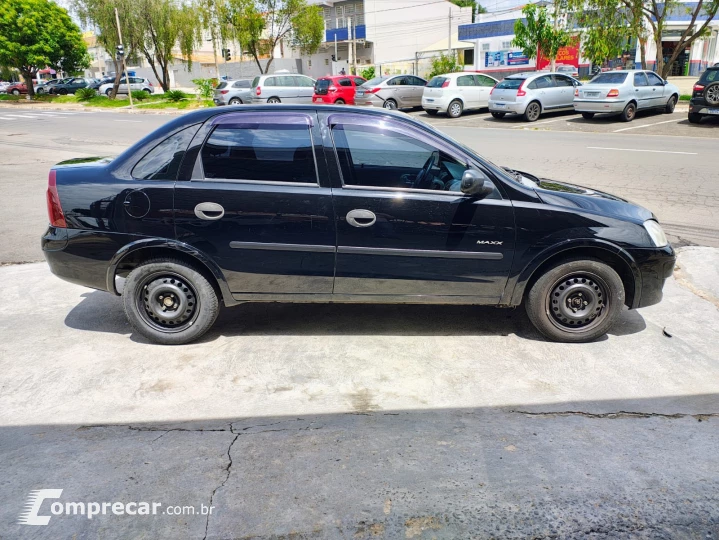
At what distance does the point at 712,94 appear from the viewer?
18312 millimetres

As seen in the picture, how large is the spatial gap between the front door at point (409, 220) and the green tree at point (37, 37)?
143ft

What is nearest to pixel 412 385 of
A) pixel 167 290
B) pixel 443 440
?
pixel 443 440

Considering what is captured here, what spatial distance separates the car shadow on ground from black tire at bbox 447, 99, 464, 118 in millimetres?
20112

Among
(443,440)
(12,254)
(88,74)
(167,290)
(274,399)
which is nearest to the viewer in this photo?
(443,440)

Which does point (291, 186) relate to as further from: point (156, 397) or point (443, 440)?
point (443, 440)

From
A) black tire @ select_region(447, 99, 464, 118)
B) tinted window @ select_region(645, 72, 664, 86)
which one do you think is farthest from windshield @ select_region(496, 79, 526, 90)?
tinted window @ select_region(645, 72, 664, 86)

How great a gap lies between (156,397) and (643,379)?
3100 millimetres

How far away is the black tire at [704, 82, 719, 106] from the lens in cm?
1820

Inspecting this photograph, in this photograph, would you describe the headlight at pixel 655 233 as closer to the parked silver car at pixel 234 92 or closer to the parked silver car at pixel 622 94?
the parked silver car at pixel 622 94

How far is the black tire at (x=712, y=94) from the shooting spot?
59.7ft

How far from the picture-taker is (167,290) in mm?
4375

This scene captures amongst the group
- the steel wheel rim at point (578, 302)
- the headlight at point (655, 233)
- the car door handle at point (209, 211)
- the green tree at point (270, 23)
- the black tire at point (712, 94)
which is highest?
the green tree at point (270, 23)

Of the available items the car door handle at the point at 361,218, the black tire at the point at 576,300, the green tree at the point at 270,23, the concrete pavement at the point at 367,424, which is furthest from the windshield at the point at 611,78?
the green tree at the point at 270,23

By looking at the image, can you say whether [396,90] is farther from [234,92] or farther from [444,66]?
[444,66]
